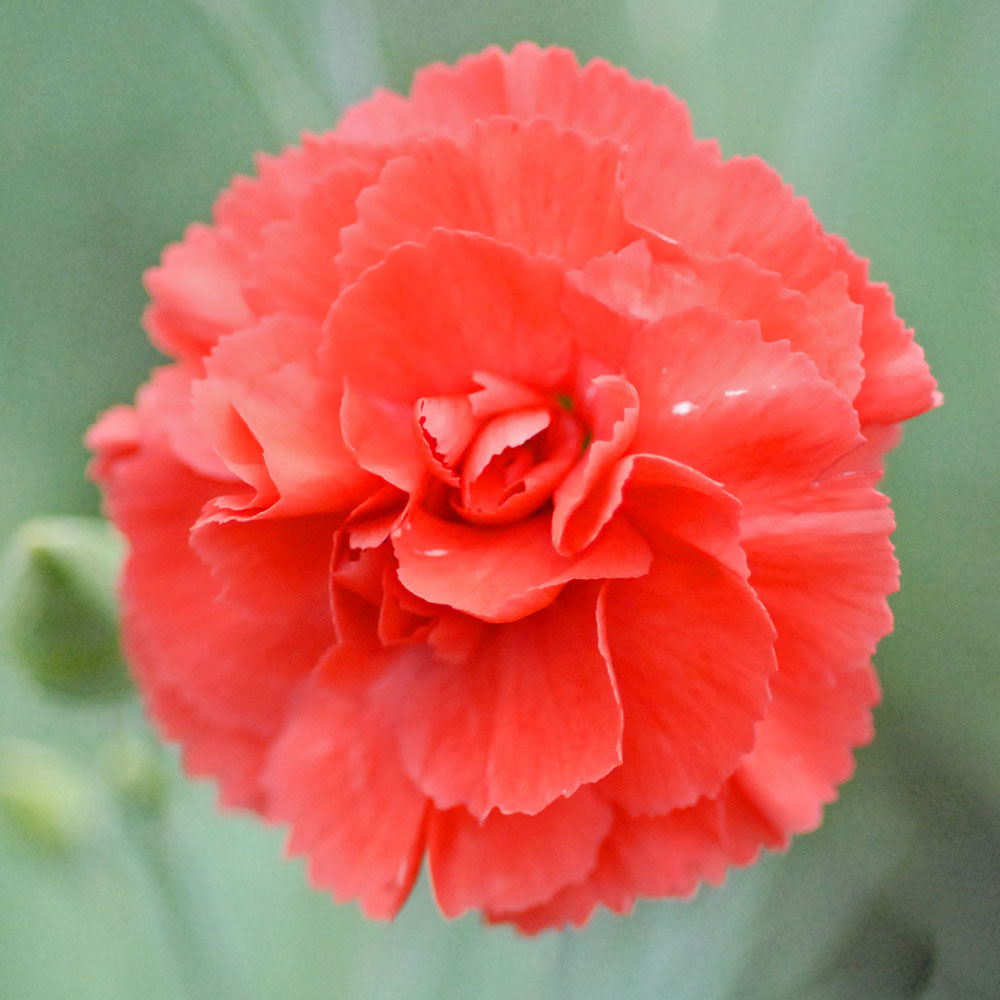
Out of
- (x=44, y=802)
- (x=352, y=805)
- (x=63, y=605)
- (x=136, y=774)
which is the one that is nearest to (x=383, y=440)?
(x=352, y=805)

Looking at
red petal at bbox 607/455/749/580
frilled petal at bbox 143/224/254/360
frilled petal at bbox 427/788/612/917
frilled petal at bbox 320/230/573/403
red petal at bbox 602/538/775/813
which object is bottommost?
frilled petal at bbox 427/788/612/917

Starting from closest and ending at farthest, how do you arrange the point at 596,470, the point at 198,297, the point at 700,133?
1. the point at 596,470
2. the point at 198,297
3. the point at 700,133

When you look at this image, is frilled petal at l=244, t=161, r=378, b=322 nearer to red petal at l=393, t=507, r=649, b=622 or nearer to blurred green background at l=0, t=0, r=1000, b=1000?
red petal at l=393, t=507, r=649, b=622

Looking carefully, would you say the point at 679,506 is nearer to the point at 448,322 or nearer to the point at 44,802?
the point at 448,322

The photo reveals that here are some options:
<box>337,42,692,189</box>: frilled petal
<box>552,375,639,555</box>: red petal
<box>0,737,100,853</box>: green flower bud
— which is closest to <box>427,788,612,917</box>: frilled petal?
<box>552,375,639,555</box>: red petal

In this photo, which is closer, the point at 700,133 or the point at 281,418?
the point at 281,418
